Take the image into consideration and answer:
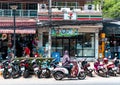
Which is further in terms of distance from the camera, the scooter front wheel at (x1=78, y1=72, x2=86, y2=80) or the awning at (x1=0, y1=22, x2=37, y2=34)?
the awning at (x1=0, y1=22, x2=37, y2=34)

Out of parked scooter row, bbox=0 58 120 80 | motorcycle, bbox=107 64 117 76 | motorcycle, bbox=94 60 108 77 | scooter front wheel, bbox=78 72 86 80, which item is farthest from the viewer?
motorcycle, bbox=107 64 117 76

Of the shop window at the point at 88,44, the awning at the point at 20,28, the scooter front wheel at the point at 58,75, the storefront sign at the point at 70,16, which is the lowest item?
the scooter front wheel at the point at 58,75

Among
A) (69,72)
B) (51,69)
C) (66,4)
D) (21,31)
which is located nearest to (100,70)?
(69,72)

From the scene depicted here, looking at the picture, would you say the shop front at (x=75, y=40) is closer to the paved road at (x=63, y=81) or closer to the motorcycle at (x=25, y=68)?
the motorcycle at (x=25, y=68)

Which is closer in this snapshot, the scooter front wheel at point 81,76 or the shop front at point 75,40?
the scooter front wheel at point 81,76

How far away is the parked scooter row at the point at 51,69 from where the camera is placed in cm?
2505

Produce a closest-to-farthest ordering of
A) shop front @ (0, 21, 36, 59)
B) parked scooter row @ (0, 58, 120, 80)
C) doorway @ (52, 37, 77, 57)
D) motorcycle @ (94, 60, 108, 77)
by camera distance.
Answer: parked scooter row @ (0, 58, 120, 80) → motorcycle @ (94, 60, 108, 77) → shop front @ (0, 21, 36, 59) → doorway @ (52, 37, 77, 57)

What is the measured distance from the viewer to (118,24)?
38.1 metres

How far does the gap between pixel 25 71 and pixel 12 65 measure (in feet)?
3.16

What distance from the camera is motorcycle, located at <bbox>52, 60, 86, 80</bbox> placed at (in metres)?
24.9

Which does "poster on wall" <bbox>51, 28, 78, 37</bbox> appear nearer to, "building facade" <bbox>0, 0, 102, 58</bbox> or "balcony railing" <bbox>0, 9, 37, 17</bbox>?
"building facade" <bbox>0, 0, 102, 58</bbox>

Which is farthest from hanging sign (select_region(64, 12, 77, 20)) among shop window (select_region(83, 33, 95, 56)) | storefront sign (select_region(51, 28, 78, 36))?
shop window (select_region(83, 33, 95, 56))

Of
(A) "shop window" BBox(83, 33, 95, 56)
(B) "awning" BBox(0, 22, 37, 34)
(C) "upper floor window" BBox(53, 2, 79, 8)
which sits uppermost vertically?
(C) "upper floor window" BBox(53, 2, 79, 8)

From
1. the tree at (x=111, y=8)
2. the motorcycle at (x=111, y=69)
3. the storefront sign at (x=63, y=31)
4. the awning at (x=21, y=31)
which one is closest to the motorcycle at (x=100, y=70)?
the motorcycle at (x=111, y=69)
